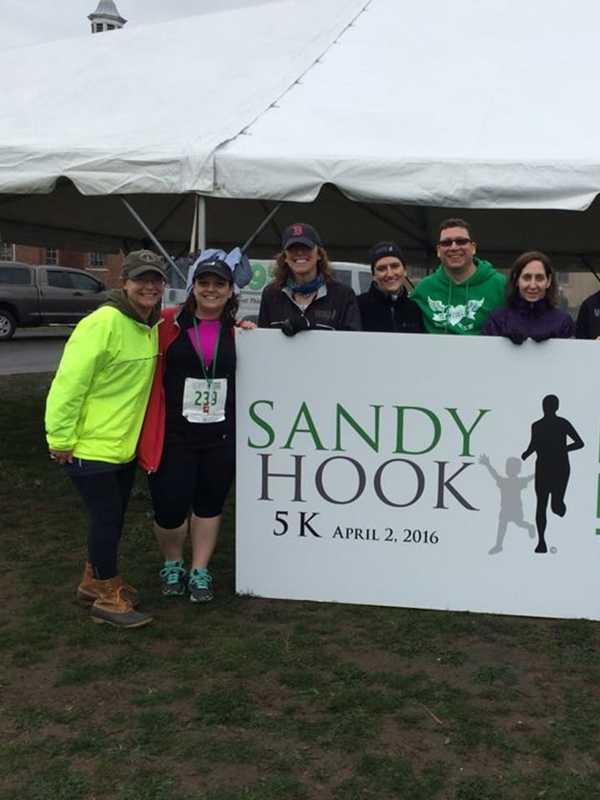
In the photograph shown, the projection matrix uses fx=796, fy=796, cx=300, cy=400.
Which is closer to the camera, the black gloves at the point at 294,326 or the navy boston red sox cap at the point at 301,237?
the navy boston red sox cap at the point at 301,237

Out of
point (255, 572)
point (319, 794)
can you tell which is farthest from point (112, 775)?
point (255, 572)

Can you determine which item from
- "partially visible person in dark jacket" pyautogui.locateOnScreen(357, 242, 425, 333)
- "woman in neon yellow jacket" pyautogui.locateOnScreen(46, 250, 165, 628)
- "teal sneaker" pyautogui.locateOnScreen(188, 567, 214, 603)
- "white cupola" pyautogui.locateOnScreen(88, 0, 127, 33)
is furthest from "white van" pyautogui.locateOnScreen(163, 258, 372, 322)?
"white cupola" pyautogui.locateOnScreen(88, 0, 127, 33)

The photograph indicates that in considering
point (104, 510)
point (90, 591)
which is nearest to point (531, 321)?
point (104, 510)

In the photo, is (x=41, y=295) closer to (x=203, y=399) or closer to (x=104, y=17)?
(x=203, y=399)

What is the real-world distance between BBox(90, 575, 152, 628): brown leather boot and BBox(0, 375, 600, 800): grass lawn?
7cm

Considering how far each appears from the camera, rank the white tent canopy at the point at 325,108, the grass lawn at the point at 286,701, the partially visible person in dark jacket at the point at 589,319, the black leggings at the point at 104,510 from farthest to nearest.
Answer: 1. the partially visible person in dark jacket at the point at 589,319
2. the white tent canopy at the point at 325,108
3. the black leggings at the point at 104,510
4. the grass lawn at the point at 286,701

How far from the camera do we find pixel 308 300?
3.79 meters

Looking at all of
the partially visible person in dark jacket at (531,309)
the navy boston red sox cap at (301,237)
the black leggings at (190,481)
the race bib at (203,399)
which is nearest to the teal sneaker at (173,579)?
the black leggings at (190,481)

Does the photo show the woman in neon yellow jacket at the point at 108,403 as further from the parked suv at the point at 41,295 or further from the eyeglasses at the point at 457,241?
the parked suv at the point at 41,295

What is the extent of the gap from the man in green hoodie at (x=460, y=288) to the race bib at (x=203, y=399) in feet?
3.60

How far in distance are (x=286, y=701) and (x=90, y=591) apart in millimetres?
1247

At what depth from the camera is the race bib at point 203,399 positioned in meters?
3.65

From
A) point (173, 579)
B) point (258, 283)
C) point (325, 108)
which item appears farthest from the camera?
point (258, 283)

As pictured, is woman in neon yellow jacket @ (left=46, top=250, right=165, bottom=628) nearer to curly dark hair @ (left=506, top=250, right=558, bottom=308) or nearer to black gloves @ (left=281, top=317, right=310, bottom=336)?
black gloves @ (left=281, top=317, right=310, bottom=336)
